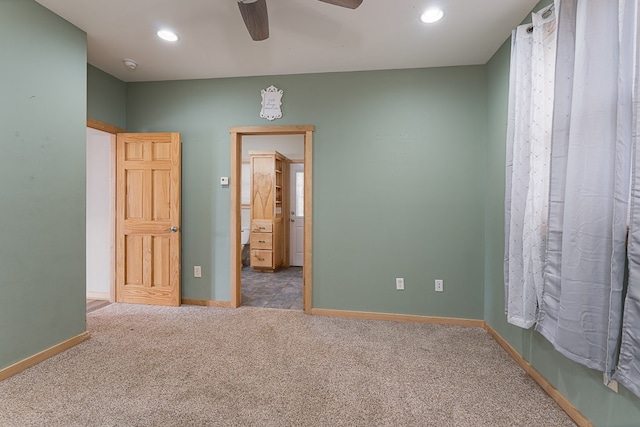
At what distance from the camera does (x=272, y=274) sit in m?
5.13

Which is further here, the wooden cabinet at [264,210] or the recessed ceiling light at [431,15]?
the wooden cabinet at [264,210]

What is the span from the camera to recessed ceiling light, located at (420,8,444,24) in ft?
7.00

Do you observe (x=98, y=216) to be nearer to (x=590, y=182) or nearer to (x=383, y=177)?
(x=383, y=177)

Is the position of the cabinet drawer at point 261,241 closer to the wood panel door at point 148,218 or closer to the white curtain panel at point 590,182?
the wood panel door at point 148,218

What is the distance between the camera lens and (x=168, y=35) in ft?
8.10

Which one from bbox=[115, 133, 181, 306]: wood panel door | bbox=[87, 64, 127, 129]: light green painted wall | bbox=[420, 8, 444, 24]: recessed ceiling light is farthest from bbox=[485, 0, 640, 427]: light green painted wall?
bbox=[87, 64, 127, 129]: light green painted wall

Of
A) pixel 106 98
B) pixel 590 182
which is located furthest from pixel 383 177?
pixel 106 98

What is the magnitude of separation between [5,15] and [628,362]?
386 cm

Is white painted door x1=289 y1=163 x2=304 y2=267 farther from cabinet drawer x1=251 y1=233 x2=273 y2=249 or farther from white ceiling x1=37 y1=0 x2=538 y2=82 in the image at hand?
white ceiling x1=37 y1=0 x2=538 y2=82

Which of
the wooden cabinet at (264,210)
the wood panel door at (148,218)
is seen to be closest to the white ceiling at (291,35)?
the wood panel door at (148,218)

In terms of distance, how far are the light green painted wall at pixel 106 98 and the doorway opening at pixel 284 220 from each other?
4.35 feet

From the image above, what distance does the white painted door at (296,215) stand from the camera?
19.3 feet

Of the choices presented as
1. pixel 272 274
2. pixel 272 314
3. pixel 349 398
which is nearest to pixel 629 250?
pixel 349 398

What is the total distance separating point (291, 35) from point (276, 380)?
2614mm
